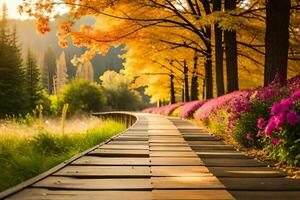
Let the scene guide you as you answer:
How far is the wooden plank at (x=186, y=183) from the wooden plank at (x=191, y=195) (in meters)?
0.18

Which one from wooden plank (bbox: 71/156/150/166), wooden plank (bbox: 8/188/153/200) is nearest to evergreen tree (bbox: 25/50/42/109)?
wooden plank (bbox: 71/156/150/166)

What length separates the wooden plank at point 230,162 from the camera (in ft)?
18.9

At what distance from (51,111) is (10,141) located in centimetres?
5346

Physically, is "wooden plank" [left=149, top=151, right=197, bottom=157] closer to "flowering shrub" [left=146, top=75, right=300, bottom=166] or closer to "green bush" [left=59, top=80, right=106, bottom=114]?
"flowering shrub" [left=146, top=75, right=300, bottom=166]

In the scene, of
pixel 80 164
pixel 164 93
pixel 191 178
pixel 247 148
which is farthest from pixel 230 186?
pixel 164 93

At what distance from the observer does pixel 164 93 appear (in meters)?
41.9

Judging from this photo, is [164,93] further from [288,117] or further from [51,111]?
[288,117]

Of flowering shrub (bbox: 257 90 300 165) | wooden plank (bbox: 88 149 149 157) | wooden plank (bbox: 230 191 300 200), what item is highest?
flowering shrub (bbox: 257 90 300 165)

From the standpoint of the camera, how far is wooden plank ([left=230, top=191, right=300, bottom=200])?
3744 millimetres

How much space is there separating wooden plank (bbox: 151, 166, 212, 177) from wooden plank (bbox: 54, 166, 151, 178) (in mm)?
116

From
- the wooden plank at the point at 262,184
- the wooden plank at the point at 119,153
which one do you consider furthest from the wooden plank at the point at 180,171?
the wooden plank at the point at 119,153

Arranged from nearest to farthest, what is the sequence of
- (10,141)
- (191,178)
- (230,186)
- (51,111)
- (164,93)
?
(230,186) → (191,178) → (10,141) → (164,93) → (51,111)

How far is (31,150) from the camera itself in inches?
305

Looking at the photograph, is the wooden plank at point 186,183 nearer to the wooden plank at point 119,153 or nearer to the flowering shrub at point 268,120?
the flowering shrub at point 268,120
